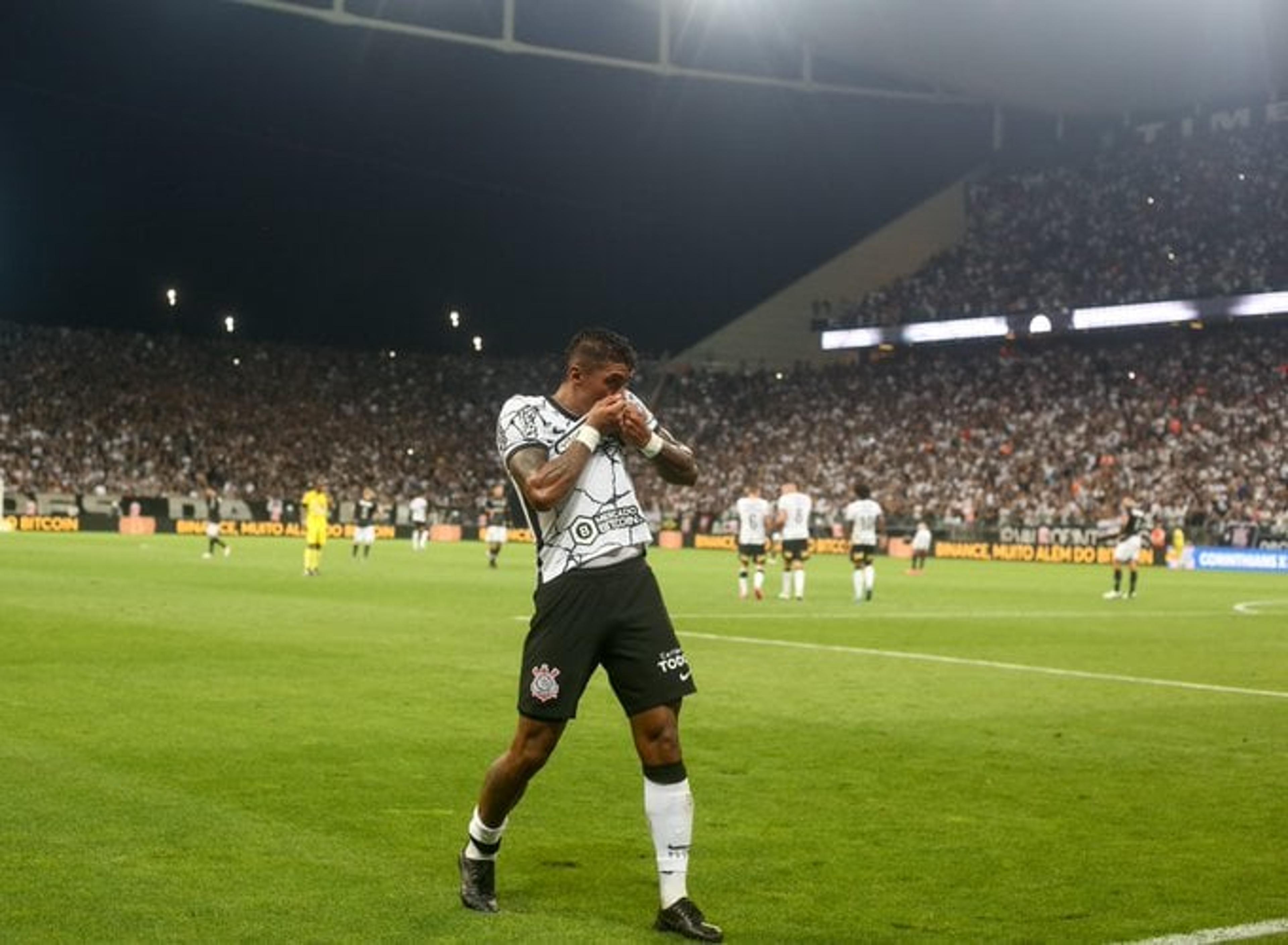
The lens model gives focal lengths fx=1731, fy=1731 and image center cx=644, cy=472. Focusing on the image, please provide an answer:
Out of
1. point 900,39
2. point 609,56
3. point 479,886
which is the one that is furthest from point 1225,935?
point 900,39

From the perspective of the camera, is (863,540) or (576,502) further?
(863,540)

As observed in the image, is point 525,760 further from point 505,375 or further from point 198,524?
point 505,375

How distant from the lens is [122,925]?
6.47m

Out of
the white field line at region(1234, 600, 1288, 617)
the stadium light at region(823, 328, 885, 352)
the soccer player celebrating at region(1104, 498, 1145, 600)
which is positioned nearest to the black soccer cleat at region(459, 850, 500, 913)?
the white field line at region(1234, 600, 1288, 617)

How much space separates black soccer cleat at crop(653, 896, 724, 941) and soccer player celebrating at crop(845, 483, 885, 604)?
23192 mm

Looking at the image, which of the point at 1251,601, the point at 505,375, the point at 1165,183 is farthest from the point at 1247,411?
the point at 505,375

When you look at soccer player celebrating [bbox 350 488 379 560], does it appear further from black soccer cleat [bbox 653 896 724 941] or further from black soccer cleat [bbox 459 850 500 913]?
black soccer cleat [bbox 653 896 724 941]

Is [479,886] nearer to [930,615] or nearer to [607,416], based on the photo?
[607,416]

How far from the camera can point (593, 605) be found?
680cm

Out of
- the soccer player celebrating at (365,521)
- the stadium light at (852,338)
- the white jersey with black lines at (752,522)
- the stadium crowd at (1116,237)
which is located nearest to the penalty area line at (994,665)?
the white jersey with black lines at (752,522)

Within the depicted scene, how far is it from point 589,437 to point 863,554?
78.7 ft

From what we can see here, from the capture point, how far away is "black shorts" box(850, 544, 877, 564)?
30.2 meters

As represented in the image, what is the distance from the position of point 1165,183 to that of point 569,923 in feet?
222

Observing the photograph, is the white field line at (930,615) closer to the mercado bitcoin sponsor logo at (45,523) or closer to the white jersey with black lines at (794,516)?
the white jersey with black lines at (794,516)
